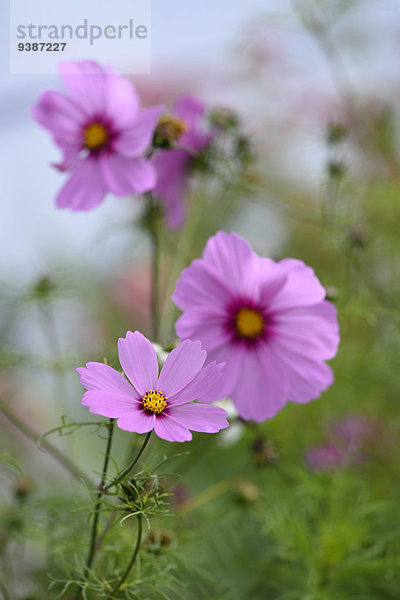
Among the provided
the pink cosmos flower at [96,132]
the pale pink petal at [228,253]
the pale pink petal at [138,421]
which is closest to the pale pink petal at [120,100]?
the pink cosmos flower at [96,132]

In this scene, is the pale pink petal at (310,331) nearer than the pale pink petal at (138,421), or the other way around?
the pale pink petal at (138,421)

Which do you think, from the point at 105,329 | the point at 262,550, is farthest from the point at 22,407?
the point at 262,550

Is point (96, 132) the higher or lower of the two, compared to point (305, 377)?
higher

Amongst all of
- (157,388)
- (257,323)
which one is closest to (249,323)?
(257,323)

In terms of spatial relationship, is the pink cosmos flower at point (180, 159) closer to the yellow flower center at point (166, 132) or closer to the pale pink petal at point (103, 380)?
the yellow flower center at point (166, 132)

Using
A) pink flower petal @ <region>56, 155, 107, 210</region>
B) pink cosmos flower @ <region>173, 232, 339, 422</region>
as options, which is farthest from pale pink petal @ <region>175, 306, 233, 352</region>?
pink flower petal @ <region>56, 155, 107, 210</region>

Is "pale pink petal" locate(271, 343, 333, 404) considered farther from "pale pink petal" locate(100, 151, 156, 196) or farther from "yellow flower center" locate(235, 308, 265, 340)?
"pale pink petal" locate(100, 151, 156, 196)

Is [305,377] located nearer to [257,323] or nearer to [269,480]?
[257,323]
